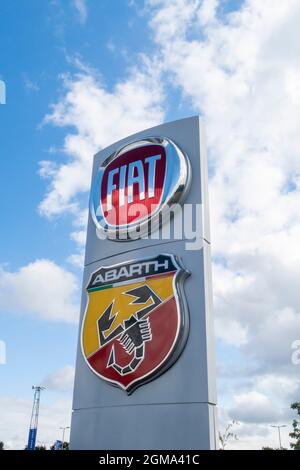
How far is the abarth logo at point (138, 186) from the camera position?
8633 millimetres

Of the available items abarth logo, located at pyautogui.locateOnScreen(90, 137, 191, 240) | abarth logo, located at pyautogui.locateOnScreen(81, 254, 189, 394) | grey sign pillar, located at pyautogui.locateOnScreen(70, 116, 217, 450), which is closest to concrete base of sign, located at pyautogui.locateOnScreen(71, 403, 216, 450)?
grey sign pillar, located at pyautogui.locateOnScreen(70, 116, 217, 450)

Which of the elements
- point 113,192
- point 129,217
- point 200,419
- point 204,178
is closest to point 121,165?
point 113,192

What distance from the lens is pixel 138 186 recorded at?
9195mm

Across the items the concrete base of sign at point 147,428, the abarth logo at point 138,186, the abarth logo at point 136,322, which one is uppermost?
the abarth logo at point 138,186

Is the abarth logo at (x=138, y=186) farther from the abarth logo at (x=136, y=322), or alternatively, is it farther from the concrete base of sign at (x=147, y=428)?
the concrete base of sign at (x=147, y=428)

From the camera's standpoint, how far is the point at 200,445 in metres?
6.63

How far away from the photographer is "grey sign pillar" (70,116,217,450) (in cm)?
686

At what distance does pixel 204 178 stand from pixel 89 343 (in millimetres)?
3941

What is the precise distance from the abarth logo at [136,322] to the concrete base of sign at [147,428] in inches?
19.1

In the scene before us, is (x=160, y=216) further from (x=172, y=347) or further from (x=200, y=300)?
(x=172, y=347)

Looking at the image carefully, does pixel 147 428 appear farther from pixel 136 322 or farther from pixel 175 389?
pixel 136 322

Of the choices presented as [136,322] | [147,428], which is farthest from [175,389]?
[136,322]

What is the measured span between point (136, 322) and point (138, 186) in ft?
9.45

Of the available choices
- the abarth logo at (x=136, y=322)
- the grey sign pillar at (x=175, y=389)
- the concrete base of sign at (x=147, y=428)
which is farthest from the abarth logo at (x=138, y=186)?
the concrete base of sign at (x=147, y=428)
